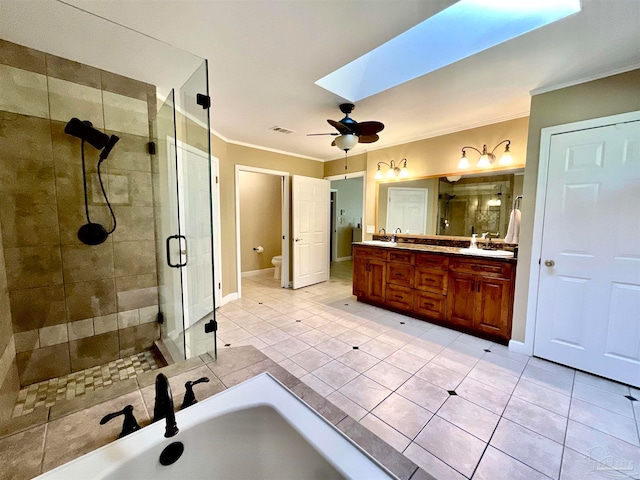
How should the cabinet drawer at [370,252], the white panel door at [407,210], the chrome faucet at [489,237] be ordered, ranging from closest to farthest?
1. the chrome faucet at [489,237]
2. the cabinet drawer at [370,252]
3. the white panel door at [407,210]

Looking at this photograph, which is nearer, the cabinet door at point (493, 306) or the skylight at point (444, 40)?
the skylight at point (444, 40)

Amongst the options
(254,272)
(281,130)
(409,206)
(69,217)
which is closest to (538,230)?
(409,206)

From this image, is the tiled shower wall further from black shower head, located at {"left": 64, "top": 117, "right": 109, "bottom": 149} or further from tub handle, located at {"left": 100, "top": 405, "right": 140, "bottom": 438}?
tub handle, located at {"left": 100, "top": 405, "right": 140, "bottom": 438}

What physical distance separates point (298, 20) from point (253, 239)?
4.46m

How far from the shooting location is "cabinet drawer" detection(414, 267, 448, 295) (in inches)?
119

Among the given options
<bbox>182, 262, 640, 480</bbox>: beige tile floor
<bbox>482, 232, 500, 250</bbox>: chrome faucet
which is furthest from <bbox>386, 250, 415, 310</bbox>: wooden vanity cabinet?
<bbox>482, 232, 500, 250</bbox>: chrome faucet

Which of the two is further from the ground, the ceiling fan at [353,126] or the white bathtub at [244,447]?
the ceiling fan at [353,126]

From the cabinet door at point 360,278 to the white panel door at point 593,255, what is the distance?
1.96 meters

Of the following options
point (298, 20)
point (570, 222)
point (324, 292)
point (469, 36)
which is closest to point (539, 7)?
point (469, 36)

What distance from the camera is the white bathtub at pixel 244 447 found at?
2.82 feet

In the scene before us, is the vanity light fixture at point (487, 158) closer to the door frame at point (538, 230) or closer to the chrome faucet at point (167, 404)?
the door frame at point (538, 230)

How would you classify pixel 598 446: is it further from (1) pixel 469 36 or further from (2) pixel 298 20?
(2) pixel 298 20

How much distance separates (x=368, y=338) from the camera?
278 cm

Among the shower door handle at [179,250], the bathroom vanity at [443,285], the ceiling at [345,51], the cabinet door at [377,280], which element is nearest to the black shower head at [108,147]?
the ceiling at [345,51]
